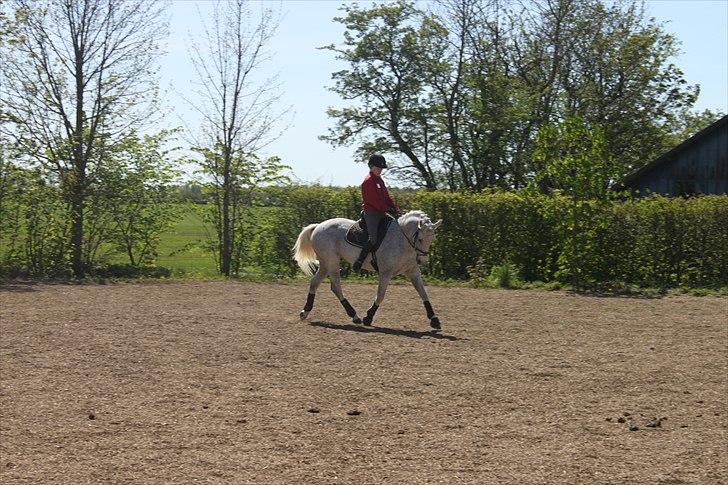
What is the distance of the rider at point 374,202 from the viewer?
12820 mm

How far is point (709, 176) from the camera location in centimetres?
2644

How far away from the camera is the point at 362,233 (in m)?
13.2

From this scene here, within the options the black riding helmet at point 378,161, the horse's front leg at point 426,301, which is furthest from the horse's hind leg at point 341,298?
the black riding helmet at point 378,161

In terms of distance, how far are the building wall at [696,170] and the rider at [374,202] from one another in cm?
1485

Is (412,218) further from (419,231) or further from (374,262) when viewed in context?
(374,262)

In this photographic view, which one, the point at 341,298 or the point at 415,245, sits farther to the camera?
the point at 341,298

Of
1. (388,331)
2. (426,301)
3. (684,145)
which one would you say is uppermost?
(684,145)

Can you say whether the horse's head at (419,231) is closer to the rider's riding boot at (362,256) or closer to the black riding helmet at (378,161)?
the rider's riding boot at (362,256)

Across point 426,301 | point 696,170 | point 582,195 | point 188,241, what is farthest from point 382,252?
point 696,170

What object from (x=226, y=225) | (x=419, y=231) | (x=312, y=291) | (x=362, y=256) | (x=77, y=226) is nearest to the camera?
(x=419, y=231)

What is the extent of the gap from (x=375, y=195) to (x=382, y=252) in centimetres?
84

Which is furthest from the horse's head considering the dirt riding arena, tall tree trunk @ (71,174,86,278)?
tall tree trunk @ (71,174,86,278)

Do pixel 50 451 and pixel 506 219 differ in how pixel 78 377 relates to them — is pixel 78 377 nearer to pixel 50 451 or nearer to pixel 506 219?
pixel 50 451

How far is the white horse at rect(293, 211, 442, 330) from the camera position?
12.9m
